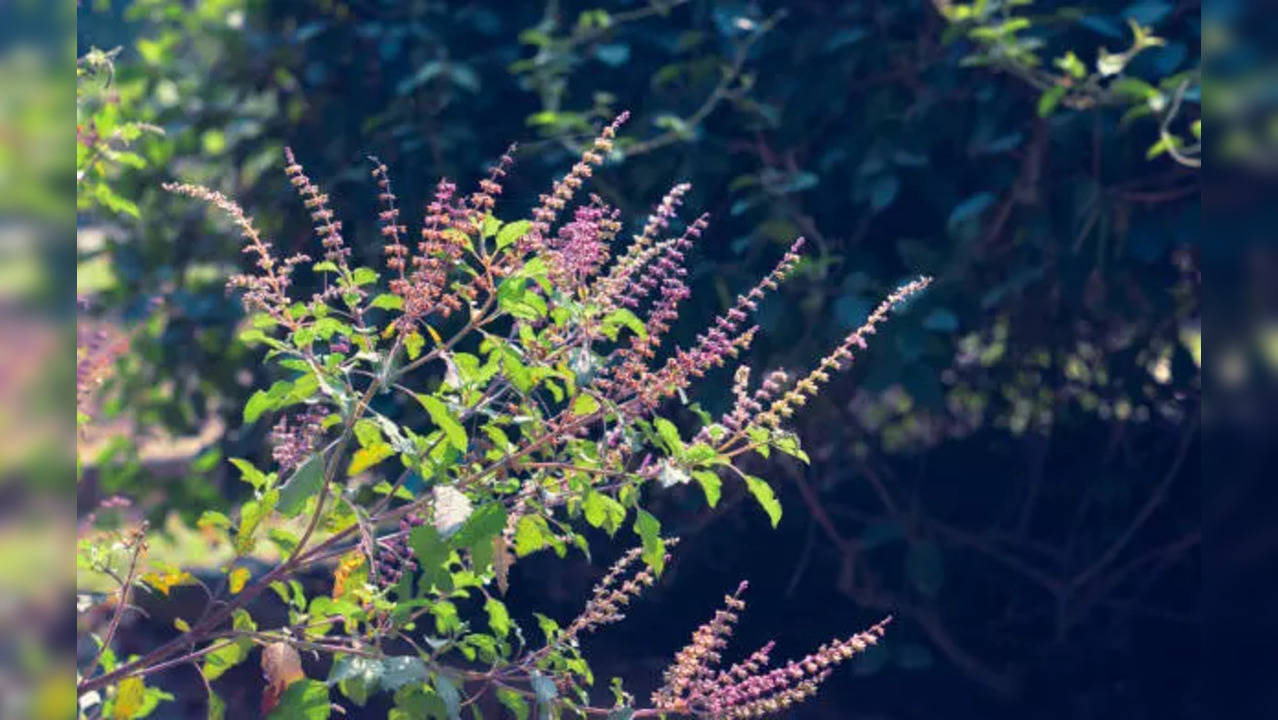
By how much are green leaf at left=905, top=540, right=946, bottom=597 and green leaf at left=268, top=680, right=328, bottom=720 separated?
1990 millimetres

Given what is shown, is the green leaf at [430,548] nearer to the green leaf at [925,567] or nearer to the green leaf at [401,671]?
the green leaf at [401,671]

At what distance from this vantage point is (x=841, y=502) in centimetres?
406

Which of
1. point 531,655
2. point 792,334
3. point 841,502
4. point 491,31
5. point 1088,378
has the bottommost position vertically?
point 841,502

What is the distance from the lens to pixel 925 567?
352cm

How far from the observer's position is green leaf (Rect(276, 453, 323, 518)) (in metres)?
1.62

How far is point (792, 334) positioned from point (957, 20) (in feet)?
2.56

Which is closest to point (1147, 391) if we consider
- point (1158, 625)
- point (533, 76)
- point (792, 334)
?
point (1158, 625)

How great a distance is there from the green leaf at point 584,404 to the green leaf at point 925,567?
1867 mm

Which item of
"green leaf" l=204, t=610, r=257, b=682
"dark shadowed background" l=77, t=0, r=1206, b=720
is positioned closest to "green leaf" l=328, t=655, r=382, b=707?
"green leaf" l=204, t=610, r=257, b=682

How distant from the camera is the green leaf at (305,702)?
1771 millimetres

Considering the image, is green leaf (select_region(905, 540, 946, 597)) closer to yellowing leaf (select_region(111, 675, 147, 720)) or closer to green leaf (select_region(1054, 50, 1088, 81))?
green leaf (select_region(1054, 50, 1088, 81))

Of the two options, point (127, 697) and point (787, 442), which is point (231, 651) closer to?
point (127, 697)

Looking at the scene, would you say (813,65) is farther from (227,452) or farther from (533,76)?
(227,452)

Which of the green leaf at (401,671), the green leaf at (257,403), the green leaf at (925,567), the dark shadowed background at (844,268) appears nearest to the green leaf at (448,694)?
the green leaf at (401,671)
